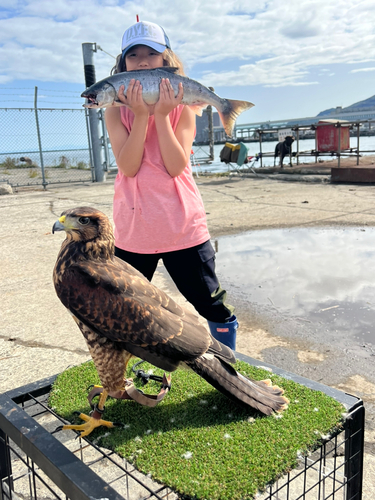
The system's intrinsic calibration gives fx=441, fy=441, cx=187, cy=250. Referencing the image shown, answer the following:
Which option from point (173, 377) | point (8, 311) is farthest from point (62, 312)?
point (173, 377)

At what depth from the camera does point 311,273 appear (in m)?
4.93

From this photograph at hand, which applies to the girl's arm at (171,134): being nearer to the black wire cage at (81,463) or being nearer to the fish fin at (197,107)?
the fish fin at (197,107)

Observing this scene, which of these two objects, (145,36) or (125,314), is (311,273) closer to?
(145,36)

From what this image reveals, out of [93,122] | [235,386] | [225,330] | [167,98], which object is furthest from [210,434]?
[93,122]

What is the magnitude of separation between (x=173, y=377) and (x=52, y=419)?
81cm

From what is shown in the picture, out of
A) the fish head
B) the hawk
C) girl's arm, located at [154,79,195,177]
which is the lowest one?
the hawk

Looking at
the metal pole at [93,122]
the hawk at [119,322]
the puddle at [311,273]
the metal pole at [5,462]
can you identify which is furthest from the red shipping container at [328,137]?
the metal pole at [5,462]

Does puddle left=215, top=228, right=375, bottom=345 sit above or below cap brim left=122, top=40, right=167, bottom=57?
below

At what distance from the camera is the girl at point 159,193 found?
7.25 ft

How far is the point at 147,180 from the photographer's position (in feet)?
7.51

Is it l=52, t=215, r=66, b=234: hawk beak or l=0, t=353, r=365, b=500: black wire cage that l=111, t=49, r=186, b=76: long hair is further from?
l=0, t=353, r=365, b=500: black wire cage

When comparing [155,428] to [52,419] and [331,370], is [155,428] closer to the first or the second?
[52,419]

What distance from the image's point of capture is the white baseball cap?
2.18 m

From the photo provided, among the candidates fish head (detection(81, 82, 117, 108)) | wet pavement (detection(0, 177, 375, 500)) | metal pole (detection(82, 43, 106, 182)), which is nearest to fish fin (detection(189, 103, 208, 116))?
fish head (detection(81, 82, 117, 108))
